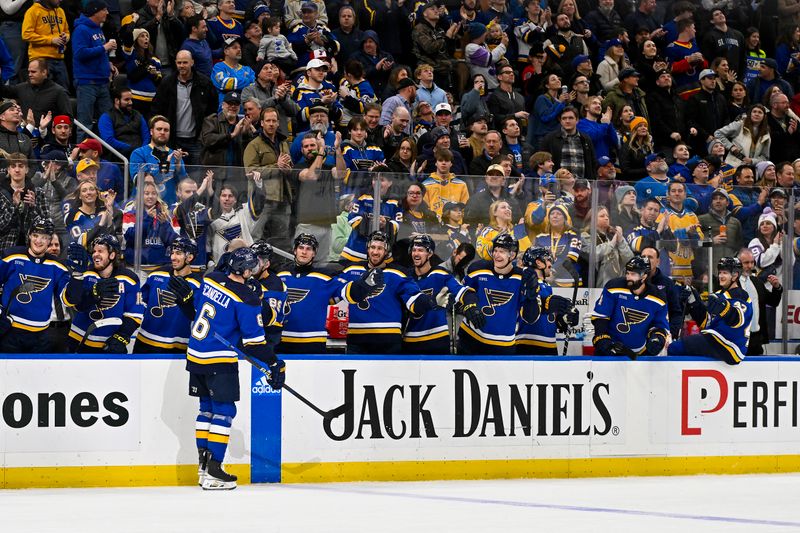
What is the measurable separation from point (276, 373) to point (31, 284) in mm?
2068

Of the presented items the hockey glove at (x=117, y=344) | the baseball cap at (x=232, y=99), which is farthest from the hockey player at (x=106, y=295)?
the baseball cap at (x=232, y=99)

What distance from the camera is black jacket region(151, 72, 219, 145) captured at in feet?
42.7

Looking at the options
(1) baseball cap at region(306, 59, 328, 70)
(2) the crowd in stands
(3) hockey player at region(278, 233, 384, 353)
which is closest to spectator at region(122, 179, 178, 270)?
(2) the crowd in stands

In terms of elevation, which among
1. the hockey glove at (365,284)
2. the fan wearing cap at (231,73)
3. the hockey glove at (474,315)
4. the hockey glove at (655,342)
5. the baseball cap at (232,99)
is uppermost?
the fan wearing cap at (231,73)

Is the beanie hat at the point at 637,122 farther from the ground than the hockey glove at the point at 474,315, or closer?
farther from the ground

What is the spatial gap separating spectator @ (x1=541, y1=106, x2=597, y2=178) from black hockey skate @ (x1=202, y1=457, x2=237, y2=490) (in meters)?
6.15

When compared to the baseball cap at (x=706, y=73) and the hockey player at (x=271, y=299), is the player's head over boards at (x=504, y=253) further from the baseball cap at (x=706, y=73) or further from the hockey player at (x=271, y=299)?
the baseball cap at (x=706, y=73)

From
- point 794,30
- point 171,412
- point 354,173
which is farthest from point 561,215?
point 794,30

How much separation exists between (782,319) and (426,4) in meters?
5.87

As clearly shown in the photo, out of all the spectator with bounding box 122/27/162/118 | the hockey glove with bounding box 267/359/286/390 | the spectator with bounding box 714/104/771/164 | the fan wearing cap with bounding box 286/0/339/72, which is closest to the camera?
the hockey glove with bounding box 267/359/286/390

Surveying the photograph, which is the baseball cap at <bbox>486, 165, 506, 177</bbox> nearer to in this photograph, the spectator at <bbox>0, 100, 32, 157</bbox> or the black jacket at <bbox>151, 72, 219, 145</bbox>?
the black jacket at <bbox>151, 72, 219, 145</bbox>

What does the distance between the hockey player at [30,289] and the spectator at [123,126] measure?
265 cm

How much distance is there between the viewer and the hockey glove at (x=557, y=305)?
35.1ft

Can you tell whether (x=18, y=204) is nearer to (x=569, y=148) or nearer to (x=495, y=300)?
(x=495, y=300)
